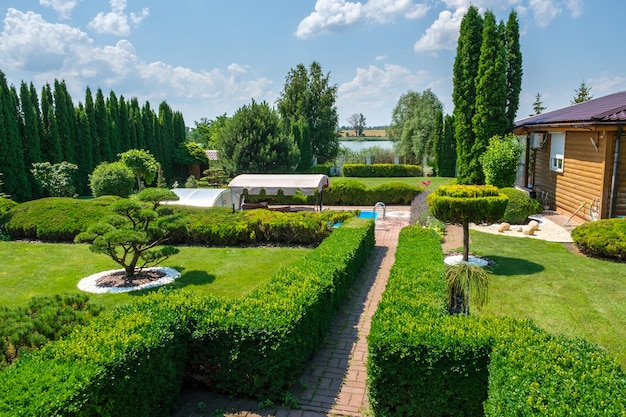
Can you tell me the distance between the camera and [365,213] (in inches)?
799

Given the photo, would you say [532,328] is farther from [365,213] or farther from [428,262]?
[365,213]

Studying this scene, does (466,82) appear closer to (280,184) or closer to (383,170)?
(280,184)

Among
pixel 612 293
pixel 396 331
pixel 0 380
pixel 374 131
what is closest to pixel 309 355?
pixel 396 331

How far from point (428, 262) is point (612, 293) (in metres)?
4.12

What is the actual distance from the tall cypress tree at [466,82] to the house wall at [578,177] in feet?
12.7

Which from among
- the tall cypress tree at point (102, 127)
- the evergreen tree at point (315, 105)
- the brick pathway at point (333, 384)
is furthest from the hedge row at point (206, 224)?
the evergreen tree at point (315, 105)

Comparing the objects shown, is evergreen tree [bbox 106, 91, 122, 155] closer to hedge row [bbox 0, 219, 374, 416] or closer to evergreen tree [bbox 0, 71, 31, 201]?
evergreen tree [bbox 0, 71, 31, 201]

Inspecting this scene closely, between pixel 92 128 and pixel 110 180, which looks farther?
pixel 92 128

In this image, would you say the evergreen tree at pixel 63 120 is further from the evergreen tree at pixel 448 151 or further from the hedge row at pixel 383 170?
the evergreen tree at pixel 448 151

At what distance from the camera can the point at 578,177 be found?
15.5 meters

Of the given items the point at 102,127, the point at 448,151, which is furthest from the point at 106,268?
the point at 448,151

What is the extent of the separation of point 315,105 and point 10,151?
106ft

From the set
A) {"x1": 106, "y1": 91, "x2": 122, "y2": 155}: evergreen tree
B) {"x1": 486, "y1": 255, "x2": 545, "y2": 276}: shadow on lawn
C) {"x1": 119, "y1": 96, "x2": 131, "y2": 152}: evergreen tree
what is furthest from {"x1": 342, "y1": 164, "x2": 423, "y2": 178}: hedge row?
{"x1": 486, "y1": 255, "x2": 545, "y2": 276}: shadow on lawn

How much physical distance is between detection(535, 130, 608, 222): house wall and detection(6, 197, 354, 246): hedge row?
26.1ft
